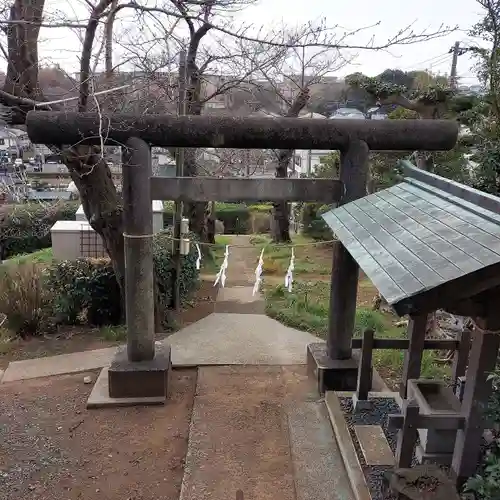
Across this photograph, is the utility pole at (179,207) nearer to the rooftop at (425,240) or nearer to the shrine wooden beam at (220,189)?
the shrine wooden beam at (220,189)

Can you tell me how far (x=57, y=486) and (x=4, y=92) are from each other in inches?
172

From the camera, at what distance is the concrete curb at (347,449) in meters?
3.85

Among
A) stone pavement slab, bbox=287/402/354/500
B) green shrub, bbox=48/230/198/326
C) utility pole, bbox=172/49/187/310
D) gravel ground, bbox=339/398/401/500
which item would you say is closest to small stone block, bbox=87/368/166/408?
stone pavement slab, bbox=287/402/354/500

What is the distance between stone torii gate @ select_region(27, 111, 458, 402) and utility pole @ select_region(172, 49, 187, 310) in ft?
9.31

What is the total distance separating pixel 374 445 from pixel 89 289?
5502 mm

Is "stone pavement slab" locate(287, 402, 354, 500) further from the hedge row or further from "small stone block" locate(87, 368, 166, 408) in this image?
the hedge row

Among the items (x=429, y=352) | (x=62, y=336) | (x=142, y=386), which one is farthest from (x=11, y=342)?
(x=429, y=352)

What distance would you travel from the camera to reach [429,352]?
281 inches

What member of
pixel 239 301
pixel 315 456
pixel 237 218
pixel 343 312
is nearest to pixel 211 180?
pixel 343 312

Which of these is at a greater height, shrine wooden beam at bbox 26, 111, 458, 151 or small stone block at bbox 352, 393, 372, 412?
shrine wooden beam at bbox 26, 111, 458, 151

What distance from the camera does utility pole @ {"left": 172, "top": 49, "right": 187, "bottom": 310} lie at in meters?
8.22

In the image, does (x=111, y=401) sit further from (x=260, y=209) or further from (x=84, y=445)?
(x=260, y=209)

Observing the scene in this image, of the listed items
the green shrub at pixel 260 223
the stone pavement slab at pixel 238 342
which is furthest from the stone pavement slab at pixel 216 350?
the green shrub at pixel 260 223

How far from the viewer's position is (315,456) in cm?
448
